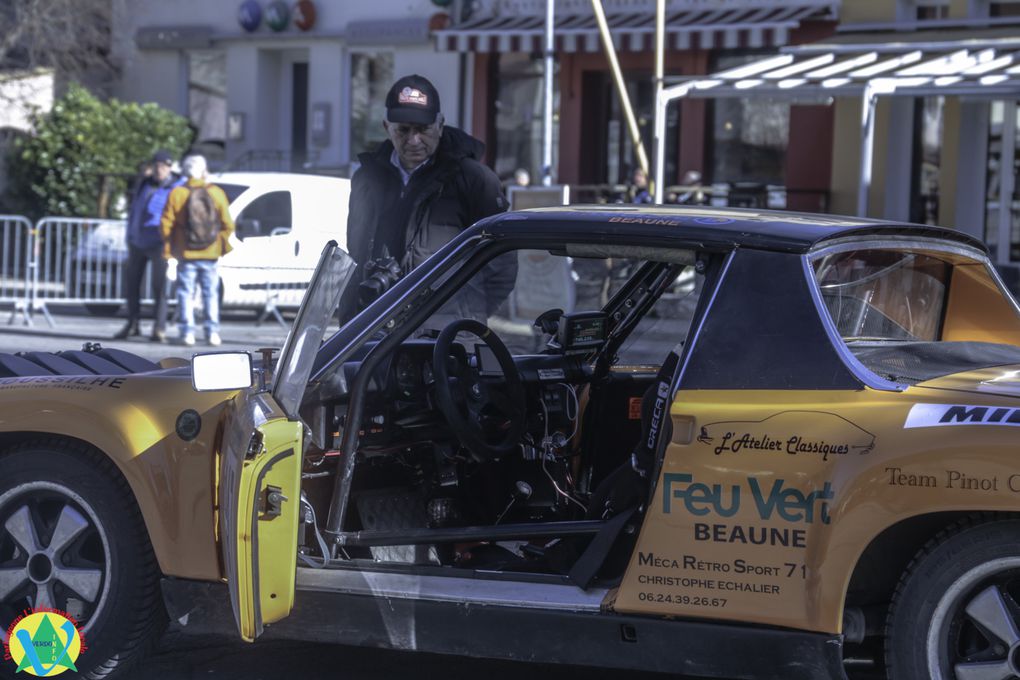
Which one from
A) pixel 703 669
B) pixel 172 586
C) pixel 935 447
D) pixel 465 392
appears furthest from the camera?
pixel 465 392

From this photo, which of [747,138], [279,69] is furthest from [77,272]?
[279,69]

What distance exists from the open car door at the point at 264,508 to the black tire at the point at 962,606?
5.17 feet

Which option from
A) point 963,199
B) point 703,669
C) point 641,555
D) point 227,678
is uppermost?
point 963,199

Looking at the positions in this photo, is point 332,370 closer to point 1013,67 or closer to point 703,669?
point 703,669

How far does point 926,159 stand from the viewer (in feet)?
59.9

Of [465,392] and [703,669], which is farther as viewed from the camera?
[465,392]

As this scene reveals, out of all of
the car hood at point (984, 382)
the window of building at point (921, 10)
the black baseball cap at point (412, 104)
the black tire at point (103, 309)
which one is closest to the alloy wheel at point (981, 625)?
the car hood at point (984, 382)

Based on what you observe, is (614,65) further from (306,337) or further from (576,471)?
(306,337)

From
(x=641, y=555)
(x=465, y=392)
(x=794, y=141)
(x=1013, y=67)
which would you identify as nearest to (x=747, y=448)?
(x=641, y=555)

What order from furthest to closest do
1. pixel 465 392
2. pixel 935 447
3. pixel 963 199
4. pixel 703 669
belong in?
pixel 963 199 < pixel 465 392 < pixel 703 669 < pixel 935 447

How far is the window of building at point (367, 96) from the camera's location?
24.1m

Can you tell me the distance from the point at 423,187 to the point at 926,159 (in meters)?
13.4

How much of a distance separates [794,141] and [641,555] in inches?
648

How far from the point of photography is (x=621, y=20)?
2053cm
